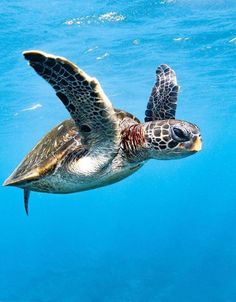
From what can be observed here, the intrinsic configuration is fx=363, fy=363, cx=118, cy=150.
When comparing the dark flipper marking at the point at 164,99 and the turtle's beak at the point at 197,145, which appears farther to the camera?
the dark flipper marking at the point at 164,99

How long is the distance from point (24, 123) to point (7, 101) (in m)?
7.80

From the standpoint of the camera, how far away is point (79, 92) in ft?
10.9

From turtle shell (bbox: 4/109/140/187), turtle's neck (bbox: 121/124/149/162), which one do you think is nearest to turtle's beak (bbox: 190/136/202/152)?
turtle's neck (bbox: 121/124/149/162)

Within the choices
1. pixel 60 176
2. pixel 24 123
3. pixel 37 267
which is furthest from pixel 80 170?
pixel 37 267

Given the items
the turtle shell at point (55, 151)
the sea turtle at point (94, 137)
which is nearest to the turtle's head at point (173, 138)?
the sea turtle at point (94, 137)

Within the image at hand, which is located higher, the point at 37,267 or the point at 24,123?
the point at 24,123

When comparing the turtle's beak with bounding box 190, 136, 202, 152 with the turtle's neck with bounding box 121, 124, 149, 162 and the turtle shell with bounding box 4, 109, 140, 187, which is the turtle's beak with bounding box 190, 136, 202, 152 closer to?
the turtle's neck with bounding box 121, 124, 149, 162

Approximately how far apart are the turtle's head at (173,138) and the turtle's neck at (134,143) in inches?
3.6

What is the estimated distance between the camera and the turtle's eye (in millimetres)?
3553

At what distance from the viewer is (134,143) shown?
403 cm

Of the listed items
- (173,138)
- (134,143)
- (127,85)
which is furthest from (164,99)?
(127,85)

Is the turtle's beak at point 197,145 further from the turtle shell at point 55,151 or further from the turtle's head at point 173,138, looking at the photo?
the turtle shell at point 55,151

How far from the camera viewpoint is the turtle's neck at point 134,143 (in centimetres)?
395

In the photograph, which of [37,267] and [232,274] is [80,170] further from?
[37,267]
